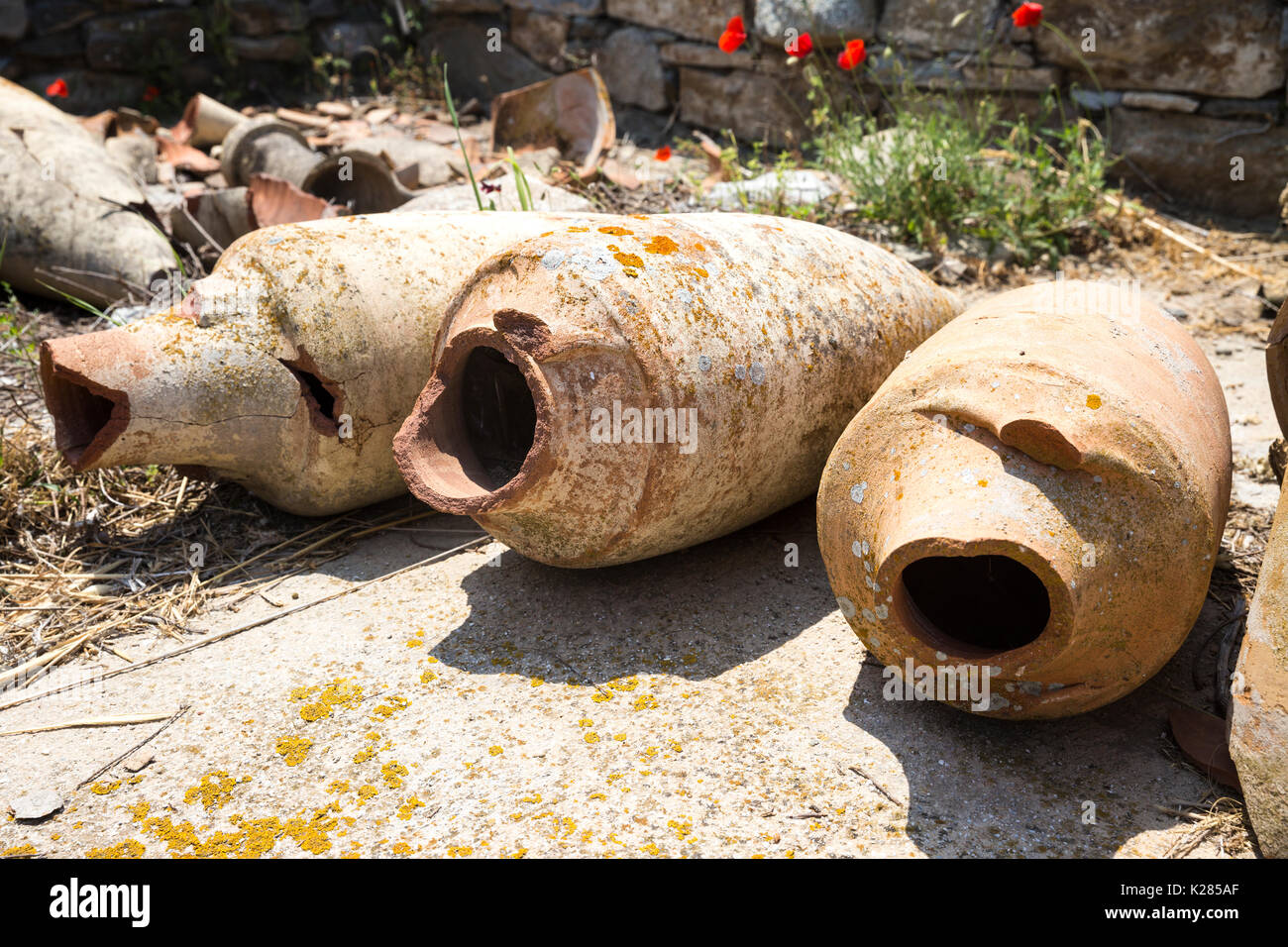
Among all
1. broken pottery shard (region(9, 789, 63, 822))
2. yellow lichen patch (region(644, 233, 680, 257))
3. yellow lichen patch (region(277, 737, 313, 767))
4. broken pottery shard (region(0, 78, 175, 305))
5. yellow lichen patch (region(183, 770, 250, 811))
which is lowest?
broken pottery shard (region(9, 789, 63, 822))

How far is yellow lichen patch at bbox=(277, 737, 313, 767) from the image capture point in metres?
2.21

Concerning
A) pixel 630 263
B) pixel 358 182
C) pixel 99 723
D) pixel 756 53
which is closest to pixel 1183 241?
pixel 756 53

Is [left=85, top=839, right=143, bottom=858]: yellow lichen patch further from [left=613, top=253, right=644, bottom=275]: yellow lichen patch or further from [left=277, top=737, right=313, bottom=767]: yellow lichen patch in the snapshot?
[left=613, top=253, right=644, bottom=275]: yellow lichen patch

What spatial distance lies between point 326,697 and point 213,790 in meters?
0.33

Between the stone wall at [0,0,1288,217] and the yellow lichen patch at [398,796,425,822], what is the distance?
4.44 meters

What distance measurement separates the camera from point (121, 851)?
6.54 feet

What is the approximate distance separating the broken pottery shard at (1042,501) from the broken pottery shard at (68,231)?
11.1ft

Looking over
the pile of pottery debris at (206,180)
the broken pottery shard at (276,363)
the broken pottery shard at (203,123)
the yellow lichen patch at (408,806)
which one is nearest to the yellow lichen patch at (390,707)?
the yellow lichen patch at (408,806)

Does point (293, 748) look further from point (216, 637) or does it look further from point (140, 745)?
point (216, 637)

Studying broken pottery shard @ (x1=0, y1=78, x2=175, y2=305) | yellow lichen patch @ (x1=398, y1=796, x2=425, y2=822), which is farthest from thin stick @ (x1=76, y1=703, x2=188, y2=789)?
broken pottery shard @ (x1=0, y1=78, x2=175, y2=305)

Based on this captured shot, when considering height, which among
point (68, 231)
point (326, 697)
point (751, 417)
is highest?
point (751, 417)

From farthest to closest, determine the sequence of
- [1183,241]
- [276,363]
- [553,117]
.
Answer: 1. [553,117]
2. [1183,241]
3. [276,363]

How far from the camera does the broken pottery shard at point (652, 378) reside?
2.35 meters

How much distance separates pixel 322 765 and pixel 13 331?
101 inches
